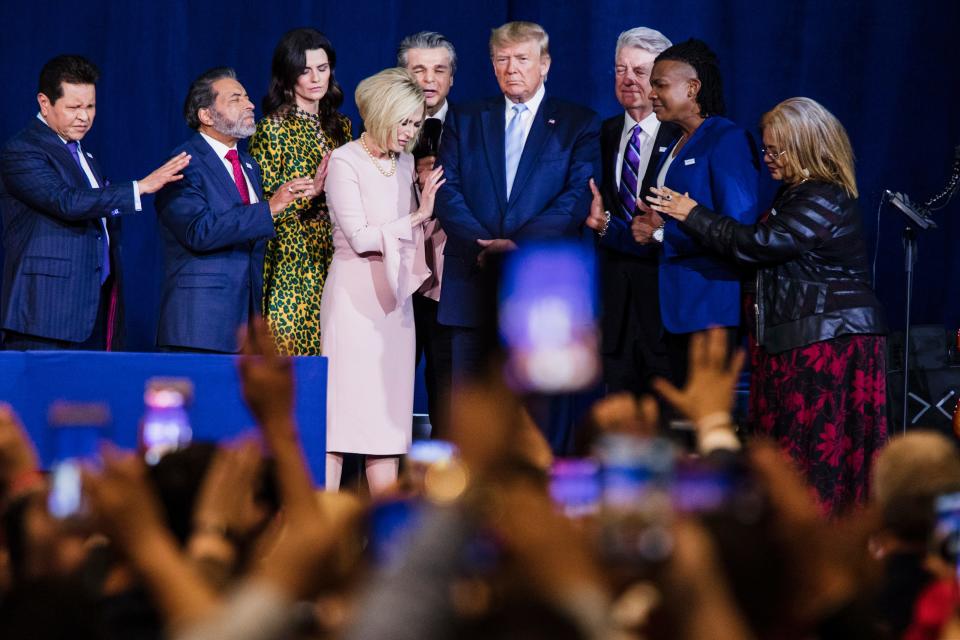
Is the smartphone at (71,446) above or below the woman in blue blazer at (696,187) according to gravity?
below

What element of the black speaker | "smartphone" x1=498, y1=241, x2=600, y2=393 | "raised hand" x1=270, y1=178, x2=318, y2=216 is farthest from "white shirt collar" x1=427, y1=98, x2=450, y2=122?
"smartphone" x1=498, y1=241, x2=600, y2=393

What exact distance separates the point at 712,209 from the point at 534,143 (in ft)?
2.07

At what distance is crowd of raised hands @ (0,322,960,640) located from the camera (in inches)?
45.9

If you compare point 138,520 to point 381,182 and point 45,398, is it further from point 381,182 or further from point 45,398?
point 381,182

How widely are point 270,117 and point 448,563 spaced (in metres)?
3.90

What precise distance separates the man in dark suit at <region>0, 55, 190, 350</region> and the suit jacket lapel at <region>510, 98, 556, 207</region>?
4.13 feet

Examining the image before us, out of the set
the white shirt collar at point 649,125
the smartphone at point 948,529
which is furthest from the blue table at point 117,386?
the smartphone at point 948,529

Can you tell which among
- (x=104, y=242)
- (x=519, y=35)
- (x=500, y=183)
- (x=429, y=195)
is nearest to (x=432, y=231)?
(x=429, y=195)

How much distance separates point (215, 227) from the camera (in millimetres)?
4602

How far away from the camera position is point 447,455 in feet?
6.15

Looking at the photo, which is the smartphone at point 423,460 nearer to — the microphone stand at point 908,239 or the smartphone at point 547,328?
the smartphone at point 547,328

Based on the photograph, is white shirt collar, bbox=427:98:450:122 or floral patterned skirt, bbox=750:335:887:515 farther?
white shirt collar, bbox=427:98:450:122

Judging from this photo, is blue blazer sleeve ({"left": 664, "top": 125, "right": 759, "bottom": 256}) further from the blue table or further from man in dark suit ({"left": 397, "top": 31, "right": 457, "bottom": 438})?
the blue table

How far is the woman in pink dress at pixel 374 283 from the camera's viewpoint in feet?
15.1
